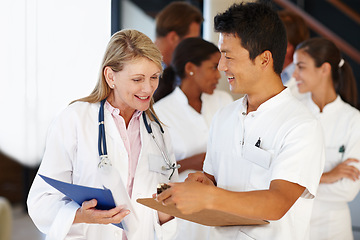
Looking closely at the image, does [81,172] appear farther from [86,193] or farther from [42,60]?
[42,60]

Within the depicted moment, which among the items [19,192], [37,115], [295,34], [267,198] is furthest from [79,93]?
[19,192]

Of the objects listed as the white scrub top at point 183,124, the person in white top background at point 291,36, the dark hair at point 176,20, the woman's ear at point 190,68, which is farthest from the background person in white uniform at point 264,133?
the person in white top background at point 291,36

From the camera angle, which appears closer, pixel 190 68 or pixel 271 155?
pixel 271 155

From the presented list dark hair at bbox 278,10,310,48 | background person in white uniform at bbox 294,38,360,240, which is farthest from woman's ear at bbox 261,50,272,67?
dark hair at bbox 278,10,310,48

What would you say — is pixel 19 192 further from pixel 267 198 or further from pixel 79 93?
pixel 267 198

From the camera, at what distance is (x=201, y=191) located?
1391 mm

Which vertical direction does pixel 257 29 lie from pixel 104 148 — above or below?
above

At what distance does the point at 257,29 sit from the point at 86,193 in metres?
0.85

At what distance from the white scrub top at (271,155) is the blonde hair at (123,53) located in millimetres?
406

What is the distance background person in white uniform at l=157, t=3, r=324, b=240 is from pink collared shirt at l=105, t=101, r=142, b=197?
24cm

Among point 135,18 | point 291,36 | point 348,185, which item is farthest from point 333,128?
point 135,18

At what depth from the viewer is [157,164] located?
6.45ft

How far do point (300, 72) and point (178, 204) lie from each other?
→ 1.90 metres

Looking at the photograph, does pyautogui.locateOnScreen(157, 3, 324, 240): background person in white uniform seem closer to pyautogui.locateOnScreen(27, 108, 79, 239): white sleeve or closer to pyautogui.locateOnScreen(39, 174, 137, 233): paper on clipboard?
pyautogui.locateOnScreen(39, 174, 137, 233): paper on clipboard
